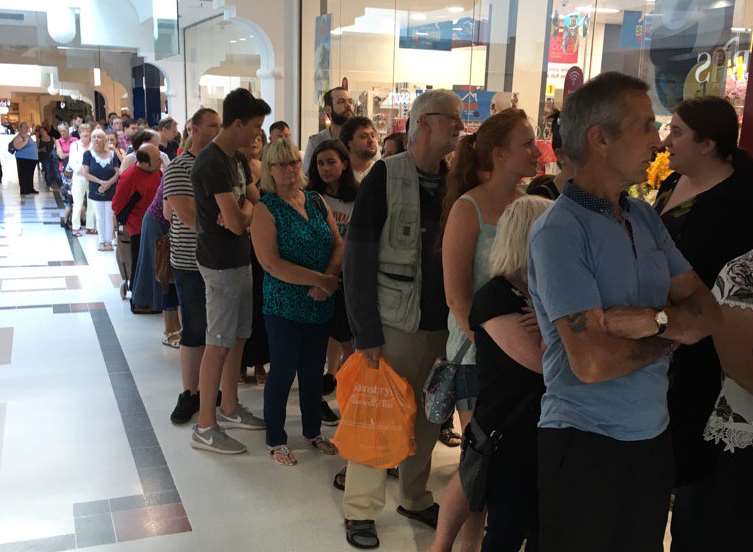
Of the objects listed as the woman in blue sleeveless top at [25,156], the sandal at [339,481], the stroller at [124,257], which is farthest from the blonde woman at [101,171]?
the woman in blue sleeveless top at [25,156]

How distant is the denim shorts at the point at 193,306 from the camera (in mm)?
3641

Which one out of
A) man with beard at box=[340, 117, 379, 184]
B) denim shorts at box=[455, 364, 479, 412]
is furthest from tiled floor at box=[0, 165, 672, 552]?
man with beard at box=[340, 117, 379, 184]

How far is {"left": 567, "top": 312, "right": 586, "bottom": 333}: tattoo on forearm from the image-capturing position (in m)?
1.36

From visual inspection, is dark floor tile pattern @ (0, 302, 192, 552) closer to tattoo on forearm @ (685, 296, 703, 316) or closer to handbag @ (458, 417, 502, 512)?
handbag @ (458, 417, 502, 512)

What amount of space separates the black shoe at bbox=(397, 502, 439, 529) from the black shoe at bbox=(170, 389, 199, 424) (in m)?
1.41

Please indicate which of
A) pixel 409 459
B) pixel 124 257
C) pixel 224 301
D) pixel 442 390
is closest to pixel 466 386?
pixel 442 390

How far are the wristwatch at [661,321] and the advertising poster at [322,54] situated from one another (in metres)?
6.40

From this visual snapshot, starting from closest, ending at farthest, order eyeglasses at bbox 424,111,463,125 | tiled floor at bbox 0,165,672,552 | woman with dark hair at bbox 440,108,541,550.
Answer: woman with dark hair at bbox 440,108,541,550, eyeglasses at bbox 424,111,463,125, tiled floor at bbox 0,165,672,552

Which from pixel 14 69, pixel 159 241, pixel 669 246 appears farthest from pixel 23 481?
pixel 14 69

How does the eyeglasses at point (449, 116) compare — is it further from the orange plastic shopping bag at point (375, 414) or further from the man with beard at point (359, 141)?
the man with beard at point (359, 141)

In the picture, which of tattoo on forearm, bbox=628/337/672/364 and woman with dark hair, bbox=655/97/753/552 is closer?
tattoo on forearm, bbox=628/337/672/364

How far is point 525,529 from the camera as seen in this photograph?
76.9 inches

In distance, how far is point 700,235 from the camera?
2086mm

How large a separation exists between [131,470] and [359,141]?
2.01 meters
